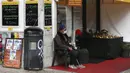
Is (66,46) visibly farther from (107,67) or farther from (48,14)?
(107,67)

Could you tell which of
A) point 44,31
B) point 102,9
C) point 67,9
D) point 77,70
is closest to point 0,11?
point 44,31

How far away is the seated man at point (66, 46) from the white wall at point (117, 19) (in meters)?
3.99

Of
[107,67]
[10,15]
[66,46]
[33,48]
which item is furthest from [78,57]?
[10,15]

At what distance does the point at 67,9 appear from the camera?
12414 millimetres

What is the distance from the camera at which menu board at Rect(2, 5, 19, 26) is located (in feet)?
36.9

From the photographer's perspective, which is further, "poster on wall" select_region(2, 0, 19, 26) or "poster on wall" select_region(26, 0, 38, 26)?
"poster on wall" select_region(2, 0, 19, 26)

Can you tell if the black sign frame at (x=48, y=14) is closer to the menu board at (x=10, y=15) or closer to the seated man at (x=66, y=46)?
the seated man at (x=66, y=46)

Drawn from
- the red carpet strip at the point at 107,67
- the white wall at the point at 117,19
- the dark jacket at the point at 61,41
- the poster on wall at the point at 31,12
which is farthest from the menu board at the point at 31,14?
the white wall at the point at 117,19

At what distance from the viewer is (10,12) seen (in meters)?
11.3

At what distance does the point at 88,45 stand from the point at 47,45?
319 cm

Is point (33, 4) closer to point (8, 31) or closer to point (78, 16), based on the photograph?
point (8, 31)

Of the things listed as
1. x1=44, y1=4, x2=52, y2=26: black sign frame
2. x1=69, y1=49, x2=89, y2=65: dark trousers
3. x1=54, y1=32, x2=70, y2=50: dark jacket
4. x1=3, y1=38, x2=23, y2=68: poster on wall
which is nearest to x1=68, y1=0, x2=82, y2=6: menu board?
x1=44, y1=4, x2=52, y2=26: black sign frame

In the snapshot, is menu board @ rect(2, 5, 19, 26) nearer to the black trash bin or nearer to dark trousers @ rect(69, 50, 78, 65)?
the black trash bin

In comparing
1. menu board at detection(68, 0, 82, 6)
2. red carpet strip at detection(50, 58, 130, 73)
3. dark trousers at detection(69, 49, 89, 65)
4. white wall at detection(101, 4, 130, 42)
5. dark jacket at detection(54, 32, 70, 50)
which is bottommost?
red carpet strip at detection(50, 58, 130, 73)
